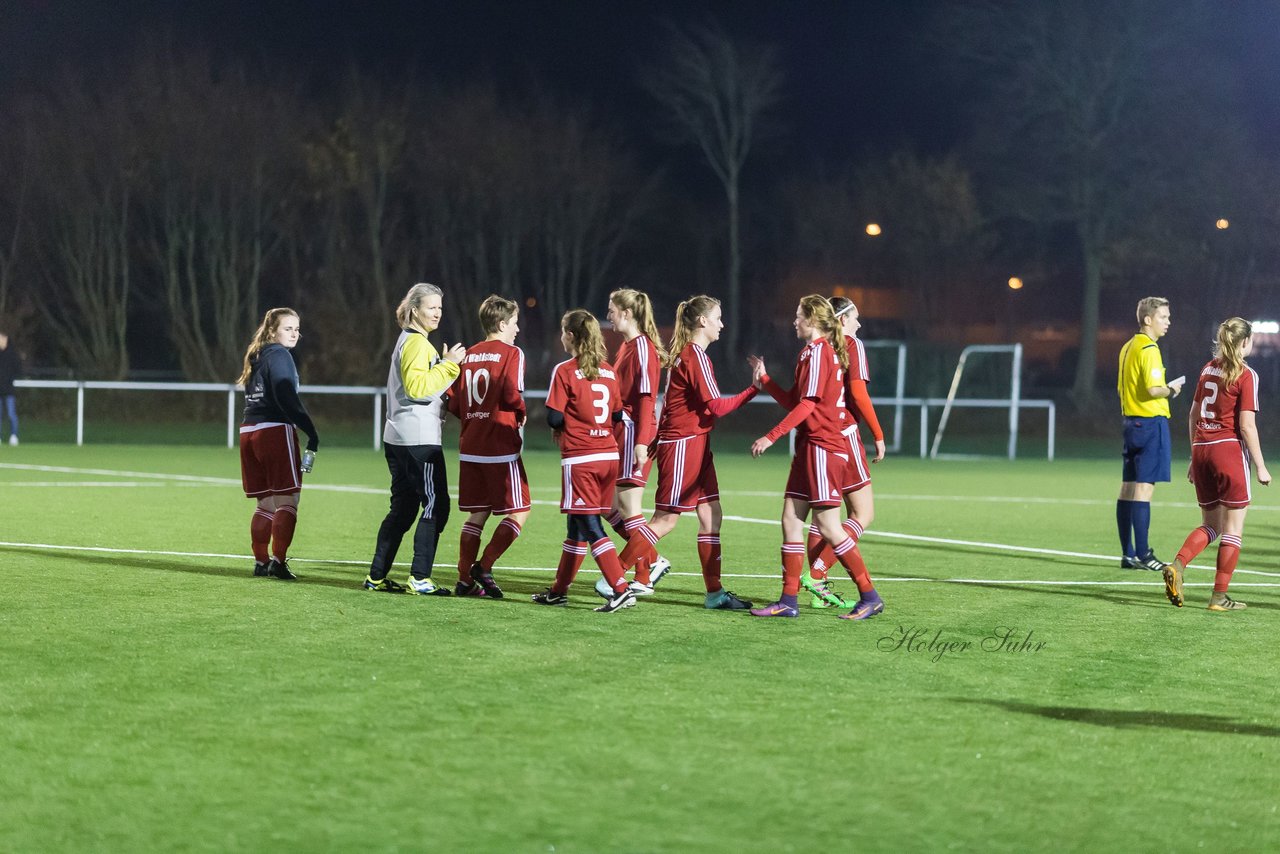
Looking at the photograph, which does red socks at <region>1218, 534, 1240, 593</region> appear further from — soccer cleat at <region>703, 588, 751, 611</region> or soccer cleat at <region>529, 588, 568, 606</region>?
soccer cleat at <region>529, 588, 568, 606</region>

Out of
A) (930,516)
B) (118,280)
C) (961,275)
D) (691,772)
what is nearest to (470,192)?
(118,280)

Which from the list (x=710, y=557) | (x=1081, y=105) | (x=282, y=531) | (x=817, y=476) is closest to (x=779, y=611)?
(x=710, y=557)

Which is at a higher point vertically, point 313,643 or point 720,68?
point 720,68

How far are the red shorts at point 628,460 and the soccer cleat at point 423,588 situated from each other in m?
1.20

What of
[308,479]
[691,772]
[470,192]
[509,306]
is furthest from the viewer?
[470,192]

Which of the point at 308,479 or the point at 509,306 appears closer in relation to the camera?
the point at 509,306

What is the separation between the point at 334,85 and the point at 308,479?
2538 centimetres

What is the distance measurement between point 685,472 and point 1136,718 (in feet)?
10.8

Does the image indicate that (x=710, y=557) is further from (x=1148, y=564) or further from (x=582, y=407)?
→ (x=1148, y=564)

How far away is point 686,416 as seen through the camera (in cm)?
858

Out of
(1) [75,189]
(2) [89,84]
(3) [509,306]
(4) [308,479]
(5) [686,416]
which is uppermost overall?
(2) [89,84]

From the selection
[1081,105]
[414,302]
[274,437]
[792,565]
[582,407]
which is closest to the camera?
[792,565]

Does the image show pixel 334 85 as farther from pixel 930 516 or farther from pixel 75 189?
pixel 930 516

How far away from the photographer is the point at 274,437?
9688mm
